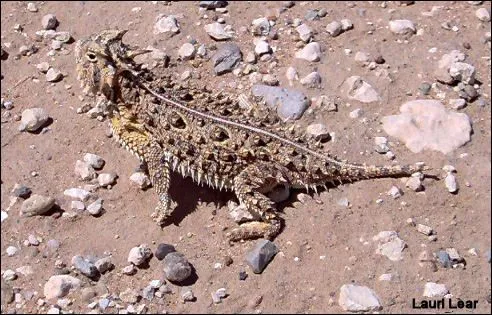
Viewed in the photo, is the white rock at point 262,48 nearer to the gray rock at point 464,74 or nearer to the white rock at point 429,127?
the white rock at point 429,127

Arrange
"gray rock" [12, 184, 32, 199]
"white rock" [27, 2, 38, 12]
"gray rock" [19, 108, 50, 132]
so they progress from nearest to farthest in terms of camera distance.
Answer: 1. "gray rock" [12, 184, 32, 199]
2. "gray rock" [19, 108, 50, 132]
3. "white rock" [27, 2, 38, 12]

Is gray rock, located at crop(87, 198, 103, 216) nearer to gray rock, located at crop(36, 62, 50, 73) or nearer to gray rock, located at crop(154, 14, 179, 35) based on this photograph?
gray rock, located at crop(36, 62, 50, 73)

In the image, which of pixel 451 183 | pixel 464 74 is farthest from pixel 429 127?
pixel 464 74

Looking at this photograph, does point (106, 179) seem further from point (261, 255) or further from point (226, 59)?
point (226, 59)

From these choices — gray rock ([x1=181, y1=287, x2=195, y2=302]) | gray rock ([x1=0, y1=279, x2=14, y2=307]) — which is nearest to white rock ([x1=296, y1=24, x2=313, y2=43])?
gray rock ([x1=181, y1=287, x2=195, y2=302])

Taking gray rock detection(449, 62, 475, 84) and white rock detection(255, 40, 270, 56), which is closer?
gray rock detection(449, 62, 475, 84)

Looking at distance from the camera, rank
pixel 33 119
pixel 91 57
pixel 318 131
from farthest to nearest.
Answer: pixel 33 119 → pixel 318 131 → pixel 91 57

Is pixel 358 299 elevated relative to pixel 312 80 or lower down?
lower down
